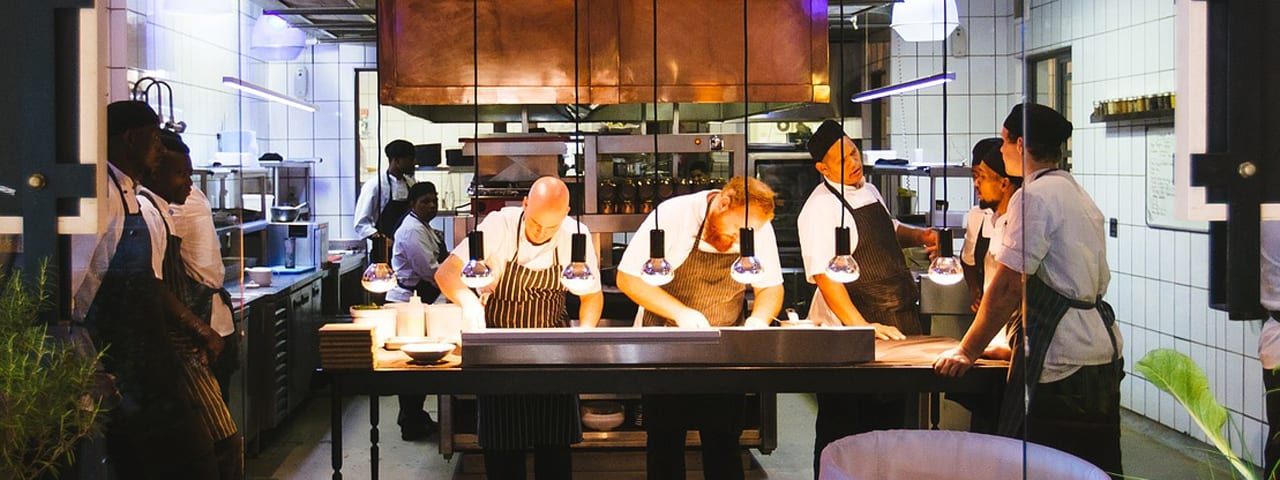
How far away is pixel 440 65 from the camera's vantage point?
5238 millimetres

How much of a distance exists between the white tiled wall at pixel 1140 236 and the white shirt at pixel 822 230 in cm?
182

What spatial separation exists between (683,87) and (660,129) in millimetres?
2349

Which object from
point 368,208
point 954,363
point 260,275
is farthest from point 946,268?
point 368,208

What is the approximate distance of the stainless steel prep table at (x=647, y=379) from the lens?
387 centimetres

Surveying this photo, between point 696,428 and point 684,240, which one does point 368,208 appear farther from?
point 696,428

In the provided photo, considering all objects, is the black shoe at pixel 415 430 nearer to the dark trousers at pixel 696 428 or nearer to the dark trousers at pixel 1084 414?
the dark trousers at pixel 696 428

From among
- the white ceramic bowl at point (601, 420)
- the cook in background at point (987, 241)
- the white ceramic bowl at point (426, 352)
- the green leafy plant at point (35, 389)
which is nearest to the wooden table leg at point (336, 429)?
the white ceramic bowl at point (426, 352)

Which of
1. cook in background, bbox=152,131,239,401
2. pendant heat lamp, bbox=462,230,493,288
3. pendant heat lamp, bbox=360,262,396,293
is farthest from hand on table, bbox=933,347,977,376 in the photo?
cook in background, bbox=152,131,239,401

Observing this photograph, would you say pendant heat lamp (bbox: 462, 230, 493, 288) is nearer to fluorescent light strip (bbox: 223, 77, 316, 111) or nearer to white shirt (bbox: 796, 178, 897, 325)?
fluorescent light strip (bbox: 223, 77, 316, 111)

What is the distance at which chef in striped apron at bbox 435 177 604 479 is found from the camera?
4367 millimetres

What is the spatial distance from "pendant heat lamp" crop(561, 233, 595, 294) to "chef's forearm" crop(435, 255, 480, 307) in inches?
27.7

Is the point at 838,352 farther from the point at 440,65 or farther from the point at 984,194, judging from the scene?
the point at 440,65

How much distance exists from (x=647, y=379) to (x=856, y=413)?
1.01 metres

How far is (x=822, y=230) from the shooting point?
194 inches
